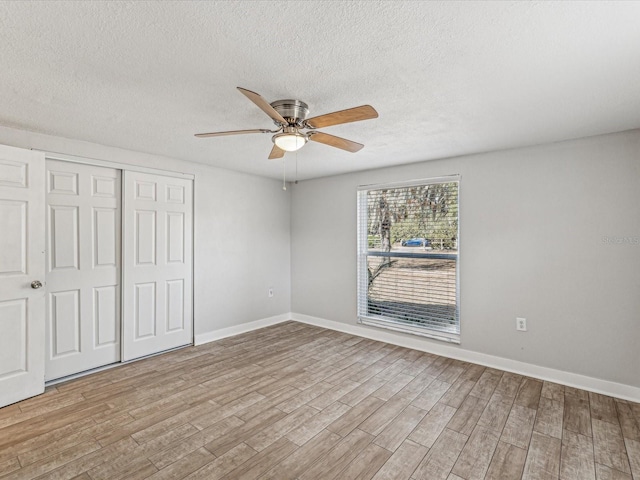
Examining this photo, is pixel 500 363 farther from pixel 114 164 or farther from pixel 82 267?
pixel 114 164

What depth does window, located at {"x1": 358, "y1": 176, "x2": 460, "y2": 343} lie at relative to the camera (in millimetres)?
3797

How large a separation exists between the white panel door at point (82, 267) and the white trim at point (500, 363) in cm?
283

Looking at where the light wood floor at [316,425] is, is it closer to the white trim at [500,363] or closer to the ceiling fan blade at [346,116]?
the white trim at [500,363]

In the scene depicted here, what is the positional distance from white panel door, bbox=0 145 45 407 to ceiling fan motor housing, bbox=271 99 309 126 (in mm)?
2261

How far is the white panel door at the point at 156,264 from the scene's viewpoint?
139 inches

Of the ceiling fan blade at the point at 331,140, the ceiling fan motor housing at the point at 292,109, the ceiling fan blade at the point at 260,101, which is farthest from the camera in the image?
the ceiling fan blade at the point at 331,140

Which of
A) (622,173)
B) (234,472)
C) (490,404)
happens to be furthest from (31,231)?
(622,173)

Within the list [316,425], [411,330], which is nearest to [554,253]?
[411,330]

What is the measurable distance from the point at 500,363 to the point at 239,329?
3.28 meters

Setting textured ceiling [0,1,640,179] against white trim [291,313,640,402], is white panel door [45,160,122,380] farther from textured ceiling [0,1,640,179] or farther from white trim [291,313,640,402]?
white trim [291,313,640,402]

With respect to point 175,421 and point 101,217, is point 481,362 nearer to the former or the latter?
point 175,421

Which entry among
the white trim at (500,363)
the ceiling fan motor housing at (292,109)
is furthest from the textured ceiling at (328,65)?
the white trim at (500,363)

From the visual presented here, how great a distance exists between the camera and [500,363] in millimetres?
3389

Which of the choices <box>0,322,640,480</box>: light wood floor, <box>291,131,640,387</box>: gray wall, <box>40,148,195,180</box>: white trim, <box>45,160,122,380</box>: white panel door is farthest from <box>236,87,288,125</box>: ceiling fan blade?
<box>291,131,640,387</box>: gray wall
